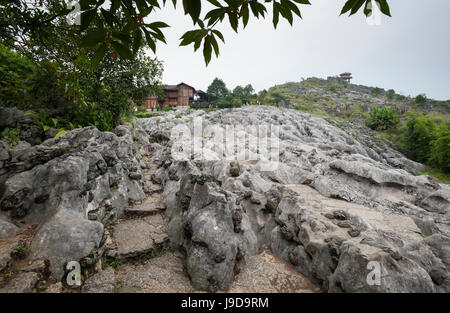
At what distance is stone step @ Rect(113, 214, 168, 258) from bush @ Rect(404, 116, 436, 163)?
4739cm

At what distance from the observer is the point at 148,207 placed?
25.6 feet

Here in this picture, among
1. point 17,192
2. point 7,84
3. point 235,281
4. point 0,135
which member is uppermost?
point 7,84

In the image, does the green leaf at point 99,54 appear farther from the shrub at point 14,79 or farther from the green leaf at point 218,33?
the shrub at point 14,79

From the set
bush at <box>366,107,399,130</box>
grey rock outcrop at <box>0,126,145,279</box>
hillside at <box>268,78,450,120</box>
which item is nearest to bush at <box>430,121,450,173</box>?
bush at <box>366,107,399,130</box>

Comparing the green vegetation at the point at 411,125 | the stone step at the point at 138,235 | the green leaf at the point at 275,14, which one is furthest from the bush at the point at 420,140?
the green leaf at the point at 275,14

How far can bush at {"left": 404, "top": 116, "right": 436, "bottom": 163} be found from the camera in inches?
1373

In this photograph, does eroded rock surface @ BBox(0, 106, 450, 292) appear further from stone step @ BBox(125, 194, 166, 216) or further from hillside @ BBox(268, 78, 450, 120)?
hillside @ BBox(268, 78, 450, 120)

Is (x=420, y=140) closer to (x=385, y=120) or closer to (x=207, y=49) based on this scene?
(x=385, y=120)

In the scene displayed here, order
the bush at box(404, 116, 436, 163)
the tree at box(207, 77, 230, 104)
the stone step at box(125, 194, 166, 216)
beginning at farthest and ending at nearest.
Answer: the tree at box(207, 77, 230, 104)
the bush at box(404, 116, 436, 163)
the stone step at box(125, 194, 166, 216)

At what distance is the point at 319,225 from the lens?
5988 mm

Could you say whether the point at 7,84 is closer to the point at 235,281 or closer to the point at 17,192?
the point at 17,192

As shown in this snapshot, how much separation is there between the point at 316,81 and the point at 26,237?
162 metres

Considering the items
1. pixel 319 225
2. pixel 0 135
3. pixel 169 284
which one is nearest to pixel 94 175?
pixel 169 284
